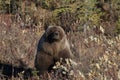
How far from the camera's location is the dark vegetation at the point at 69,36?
634 cm

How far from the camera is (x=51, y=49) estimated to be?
891 cm

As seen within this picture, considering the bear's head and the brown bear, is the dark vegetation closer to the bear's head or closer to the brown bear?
the brown bear

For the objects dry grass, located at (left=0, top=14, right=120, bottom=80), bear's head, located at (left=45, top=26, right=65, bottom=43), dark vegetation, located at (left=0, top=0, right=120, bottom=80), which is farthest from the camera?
bear's head, located at (left=45, top=26, right=65, bottom=43)

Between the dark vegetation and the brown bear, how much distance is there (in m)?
0.23

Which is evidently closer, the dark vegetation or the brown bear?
the dark vegetation

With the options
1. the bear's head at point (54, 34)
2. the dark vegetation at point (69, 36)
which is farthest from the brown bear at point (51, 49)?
the dark vegetation at point (69, 36)

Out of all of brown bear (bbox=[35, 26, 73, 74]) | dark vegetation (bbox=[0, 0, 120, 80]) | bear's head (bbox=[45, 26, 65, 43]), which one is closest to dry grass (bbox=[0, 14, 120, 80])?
dark vegetation (bbox=[0, 0, 120, 80])

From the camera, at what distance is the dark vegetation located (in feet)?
20.8

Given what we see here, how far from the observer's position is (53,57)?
29.3ft

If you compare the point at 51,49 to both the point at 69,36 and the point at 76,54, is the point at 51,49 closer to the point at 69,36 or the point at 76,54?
the point at 76,54

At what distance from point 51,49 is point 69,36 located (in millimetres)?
3659

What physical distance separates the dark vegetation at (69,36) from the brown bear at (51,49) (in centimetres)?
23

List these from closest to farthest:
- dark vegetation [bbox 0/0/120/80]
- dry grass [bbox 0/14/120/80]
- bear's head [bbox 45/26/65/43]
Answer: dry grass [bbox 0/14/120/80] → dark vegetation [bbox 0/0/120/80] → bear's head [bbox 45/26/65/43]

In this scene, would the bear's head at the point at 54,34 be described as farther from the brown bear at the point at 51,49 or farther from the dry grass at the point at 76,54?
the dry grass at the point at 76,54
